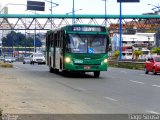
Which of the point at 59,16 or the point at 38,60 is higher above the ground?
the point at 59,16

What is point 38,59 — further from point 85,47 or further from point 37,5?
point 85,47

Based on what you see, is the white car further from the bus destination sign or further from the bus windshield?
the bus windshield

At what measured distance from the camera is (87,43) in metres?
31.4

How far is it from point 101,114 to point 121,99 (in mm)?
4569

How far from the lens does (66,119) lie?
41.5ft

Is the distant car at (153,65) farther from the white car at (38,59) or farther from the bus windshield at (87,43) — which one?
the white car at (38,59)

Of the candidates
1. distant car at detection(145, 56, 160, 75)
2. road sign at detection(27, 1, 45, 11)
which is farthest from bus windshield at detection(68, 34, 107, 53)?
road sign at detection(27, 1, 45, 11)

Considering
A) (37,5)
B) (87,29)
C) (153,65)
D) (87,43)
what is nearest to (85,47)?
(87,43)

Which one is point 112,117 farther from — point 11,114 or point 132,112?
point 11,114

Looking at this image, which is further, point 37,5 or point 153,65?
point 37,5

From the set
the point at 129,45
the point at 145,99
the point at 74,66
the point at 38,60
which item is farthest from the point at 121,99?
the point at 129,45

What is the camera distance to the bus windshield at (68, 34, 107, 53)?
31.4 m

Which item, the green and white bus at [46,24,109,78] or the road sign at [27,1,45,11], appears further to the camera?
the road sign at [27,1,45,11]

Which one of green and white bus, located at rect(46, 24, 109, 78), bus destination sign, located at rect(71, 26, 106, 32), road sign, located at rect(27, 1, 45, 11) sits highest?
road sign, located at rect(27, 1, 45, 11)
